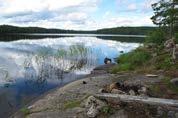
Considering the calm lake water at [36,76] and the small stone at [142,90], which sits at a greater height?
the small stone at [142,90]

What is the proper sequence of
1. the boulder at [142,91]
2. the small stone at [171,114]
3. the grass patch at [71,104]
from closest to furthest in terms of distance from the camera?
1. the small stone at [171,114]
2. the boulder at [142,91]
3. the grass patch at [71,104]

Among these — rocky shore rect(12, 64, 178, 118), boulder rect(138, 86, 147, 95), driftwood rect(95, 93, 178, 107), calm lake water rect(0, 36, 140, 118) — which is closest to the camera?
driftwood rect(95, 93, 178, 107)

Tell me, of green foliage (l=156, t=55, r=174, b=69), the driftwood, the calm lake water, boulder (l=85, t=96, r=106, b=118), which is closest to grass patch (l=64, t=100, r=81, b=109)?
boulder (l=85, t=96, r=106, b=118)

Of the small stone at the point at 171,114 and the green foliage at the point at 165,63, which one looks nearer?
the small stone at the point at 171,114

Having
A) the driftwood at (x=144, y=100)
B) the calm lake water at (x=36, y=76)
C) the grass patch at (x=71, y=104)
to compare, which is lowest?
the calm lake water at (x=36, y=76)

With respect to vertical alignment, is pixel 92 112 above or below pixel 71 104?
above

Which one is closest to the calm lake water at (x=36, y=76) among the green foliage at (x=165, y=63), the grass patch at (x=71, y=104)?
the grass patch at (x=71, y=104)

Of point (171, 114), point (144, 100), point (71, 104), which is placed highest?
point (144, 100)

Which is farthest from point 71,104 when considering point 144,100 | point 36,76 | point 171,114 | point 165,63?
point 36,76

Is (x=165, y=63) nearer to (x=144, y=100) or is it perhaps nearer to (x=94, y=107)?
(x=94, y=107)

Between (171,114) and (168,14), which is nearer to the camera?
(171,114)

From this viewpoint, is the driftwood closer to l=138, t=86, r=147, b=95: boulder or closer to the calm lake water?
l=138, t=86, r=147, b=95: boulder

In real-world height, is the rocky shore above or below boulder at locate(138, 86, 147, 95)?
below

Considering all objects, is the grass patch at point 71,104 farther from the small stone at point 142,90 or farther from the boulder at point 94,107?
the small stone at point 142,90
